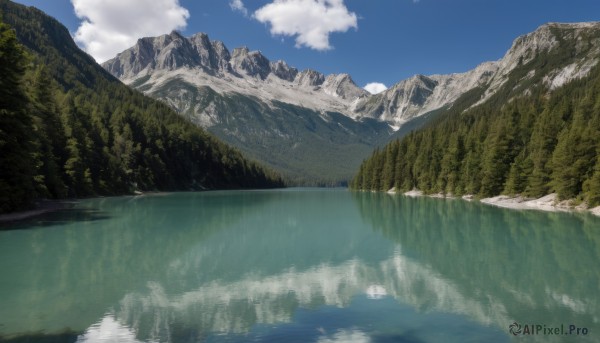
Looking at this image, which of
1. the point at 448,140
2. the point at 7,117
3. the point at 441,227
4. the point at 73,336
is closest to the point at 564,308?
the point at 73,336

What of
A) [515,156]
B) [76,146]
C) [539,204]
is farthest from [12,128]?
[515,156]

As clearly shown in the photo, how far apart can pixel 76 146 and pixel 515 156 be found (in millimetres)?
94496

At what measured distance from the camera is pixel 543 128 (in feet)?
261

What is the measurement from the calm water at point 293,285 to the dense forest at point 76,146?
9471 millimetres

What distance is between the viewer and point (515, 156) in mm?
89125

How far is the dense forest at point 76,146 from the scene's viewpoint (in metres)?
43.6

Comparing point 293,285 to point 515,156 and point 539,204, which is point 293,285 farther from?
point 515,156

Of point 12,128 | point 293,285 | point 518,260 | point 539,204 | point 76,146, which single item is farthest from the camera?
point 76,146

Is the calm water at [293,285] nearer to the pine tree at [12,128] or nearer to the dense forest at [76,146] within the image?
the pine tree at [12,128]

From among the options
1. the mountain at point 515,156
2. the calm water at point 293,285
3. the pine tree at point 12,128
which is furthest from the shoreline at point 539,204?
the pine tree at point 12,128

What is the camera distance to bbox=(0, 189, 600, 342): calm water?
48.1ft

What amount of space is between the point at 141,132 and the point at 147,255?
13510cm

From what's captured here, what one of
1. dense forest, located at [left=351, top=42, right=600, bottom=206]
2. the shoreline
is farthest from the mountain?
the shoreline

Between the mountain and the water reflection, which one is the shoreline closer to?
the mountain
